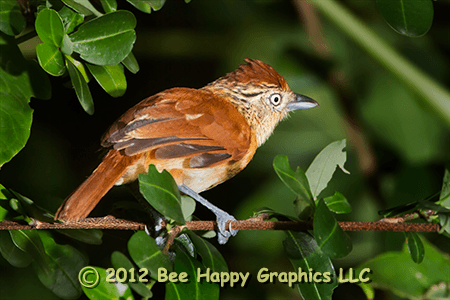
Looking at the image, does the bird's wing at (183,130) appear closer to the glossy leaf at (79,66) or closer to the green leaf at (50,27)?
the glossy leaf at (79,66)

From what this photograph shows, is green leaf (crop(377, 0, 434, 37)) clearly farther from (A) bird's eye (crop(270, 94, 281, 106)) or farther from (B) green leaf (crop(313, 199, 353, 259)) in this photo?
(A) bird's eye (crop(270, 94, 281, 106))

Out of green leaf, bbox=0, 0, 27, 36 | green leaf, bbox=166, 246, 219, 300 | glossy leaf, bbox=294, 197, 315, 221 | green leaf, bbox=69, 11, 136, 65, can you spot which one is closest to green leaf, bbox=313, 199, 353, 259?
glossy leaf, bbox=294, 197, 315, 221

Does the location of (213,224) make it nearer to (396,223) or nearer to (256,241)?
(396,223)

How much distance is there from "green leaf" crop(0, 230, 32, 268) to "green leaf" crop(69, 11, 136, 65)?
52cm

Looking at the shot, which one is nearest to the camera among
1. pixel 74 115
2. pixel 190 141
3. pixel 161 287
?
pixel 190 141

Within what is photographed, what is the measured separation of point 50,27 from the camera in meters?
1.11

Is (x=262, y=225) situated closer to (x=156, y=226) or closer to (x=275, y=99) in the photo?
(x=156, y=226)

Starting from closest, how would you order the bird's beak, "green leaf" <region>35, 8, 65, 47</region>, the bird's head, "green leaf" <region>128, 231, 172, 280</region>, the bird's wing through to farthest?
"green leaf" <region>128, 231, 172, 280</region>
"green leaf" <region>35, 8, 65, 47</region>
the bird's wing
the bird's head
the bird's beak

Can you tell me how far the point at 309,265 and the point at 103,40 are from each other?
78 centimetres

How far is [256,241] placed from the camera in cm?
252

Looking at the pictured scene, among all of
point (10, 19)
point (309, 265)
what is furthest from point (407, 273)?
point (10, 19)

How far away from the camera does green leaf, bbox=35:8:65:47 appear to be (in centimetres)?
108

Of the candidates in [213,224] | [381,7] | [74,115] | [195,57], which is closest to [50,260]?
[213,224]

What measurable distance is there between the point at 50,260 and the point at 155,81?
62.9 inches
